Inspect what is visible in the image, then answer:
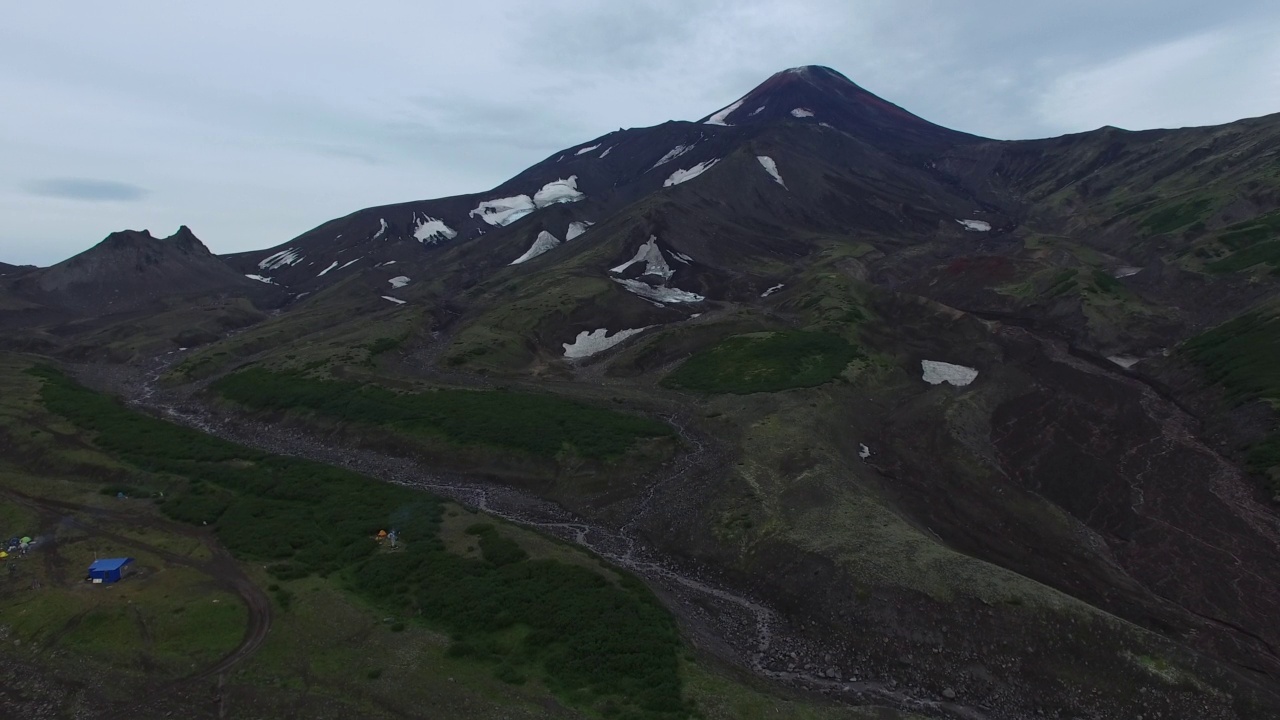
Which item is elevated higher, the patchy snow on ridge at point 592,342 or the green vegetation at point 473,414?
the patchy snow on ridge at point 592,342

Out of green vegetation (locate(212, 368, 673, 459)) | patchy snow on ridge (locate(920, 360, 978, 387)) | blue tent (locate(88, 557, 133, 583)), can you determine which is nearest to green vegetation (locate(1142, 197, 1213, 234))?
patchy snow on ridge (locate(920, 360, 978, 387))

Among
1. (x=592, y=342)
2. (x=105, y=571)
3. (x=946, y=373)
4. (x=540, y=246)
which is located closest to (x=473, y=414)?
(x=105, y=571)

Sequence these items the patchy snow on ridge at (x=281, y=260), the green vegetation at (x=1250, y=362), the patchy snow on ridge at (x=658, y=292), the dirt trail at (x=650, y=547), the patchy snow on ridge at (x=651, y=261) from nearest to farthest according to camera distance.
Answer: the dirt trail at (x=650, y=547) < the green vegetation at (x=1250, y=362) < the patchy snow on ridge at (x=658, y=292) < the patchy snow on ridge at (x=651, y=261) < the patchy snow on ridge at (x=281, y=260)

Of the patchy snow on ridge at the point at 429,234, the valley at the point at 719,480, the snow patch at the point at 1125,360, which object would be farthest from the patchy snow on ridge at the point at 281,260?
the snow patch at the point at 1125,360

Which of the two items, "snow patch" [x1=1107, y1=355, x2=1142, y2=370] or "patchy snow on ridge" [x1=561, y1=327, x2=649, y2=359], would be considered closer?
"snow patch" [x1=1107, y1=355, x2=1142, y2=370]

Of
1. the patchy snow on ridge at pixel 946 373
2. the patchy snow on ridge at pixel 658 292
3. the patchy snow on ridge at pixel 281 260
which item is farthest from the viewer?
Result: the patchy snow on ridge at pixel 281 260

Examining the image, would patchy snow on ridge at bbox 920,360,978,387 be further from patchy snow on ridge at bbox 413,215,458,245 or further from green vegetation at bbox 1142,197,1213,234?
patchy snow on ridge at bbox 413,215,458,245

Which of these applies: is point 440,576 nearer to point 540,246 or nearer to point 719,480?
→ point 719,480

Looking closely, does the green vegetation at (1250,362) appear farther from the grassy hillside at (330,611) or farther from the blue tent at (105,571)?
the blue tent at (105,571)
